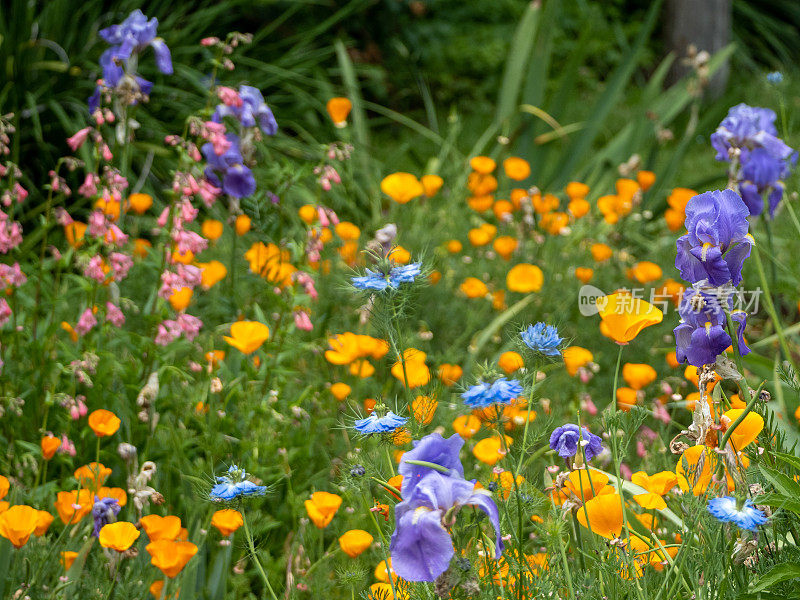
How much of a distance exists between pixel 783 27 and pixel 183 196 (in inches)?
295

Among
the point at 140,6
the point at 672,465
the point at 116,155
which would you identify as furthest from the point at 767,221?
the point at 140,6

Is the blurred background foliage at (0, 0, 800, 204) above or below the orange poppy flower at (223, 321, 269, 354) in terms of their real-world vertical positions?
below

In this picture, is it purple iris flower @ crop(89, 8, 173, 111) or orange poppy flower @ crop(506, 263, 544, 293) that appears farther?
orange poppy flower @ crop(506, 263, 544, 293)

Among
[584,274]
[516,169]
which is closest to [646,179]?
[516,169]

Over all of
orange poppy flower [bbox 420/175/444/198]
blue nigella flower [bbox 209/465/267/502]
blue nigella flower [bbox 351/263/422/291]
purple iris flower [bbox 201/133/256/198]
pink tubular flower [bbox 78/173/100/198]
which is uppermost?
blue nigella flower [bbox 351/263/422/291]

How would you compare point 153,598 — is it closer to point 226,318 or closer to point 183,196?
point 183,196

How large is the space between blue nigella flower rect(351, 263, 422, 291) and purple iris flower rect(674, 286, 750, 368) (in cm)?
35

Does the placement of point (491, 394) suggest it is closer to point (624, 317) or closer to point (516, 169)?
point (624, 317)

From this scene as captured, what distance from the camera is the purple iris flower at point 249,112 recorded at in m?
2.10

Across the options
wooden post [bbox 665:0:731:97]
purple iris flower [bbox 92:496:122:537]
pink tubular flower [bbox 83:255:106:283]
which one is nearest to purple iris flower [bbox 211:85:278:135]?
pink tubular flower [bbox 83:255:106:283]

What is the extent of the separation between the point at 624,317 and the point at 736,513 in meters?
0.32

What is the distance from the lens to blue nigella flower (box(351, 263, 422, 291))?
1.09 m

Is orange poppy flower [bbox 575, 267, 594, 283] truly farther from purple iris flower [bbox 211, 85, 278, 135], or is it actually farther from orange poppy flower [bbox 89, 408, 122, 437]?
orange poppy flower [bbox 89, 408, 122, 437]

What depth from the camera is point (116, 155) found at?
11.6ft
